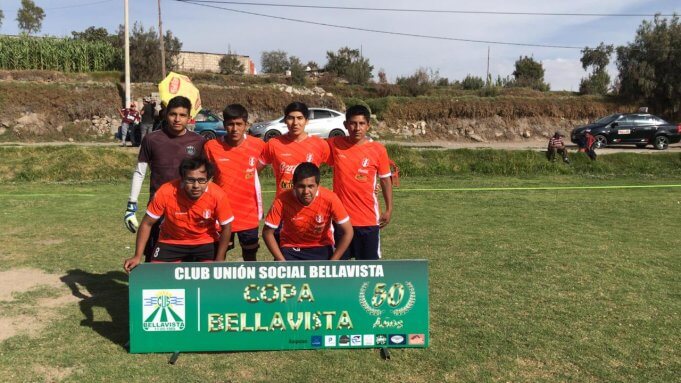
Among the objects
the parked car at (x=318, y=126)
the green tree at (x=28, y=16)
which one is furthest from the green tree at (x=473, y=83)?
the green tree at (x=28, y=16)

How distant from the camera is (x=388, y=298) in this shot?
4.32 meters

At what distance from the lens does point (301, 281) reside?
4.25m

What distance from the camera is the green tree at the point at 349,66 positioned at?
4272 cm

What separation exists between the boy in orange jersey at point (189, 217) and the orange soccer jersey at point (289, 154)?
720 millimetres

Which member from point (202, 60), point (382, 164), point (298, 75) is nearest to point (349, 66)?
point (298, 75)

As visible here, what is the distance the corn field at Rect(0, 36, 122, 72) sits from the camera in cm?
3462

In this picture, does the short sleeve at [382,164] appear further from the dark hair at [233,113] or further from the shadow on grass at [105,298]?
the shadow on grass at [105,298]

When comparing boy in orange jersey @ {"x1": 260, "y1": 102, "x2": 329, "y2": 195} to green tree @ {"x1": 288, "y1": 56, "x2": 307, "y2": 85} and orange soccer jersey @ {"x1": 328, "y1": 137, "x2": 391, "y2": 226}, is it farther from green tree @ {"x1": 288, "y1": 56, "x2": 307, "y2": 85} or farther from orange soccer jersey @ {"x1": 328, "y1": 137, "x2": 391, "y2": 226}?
green tree @ {"x1": 288, "y1": 56, "x2": 307, "y2": 85}

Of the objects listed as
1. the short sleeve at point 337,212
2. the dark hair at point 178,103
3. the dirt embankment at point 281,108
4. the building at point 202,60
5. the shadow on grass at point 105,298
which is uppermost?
the building at point 202,60

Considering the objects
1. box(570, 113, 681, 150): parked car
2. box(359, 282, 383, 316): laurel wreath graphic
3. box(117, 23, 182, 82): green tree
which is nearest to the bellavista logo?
box(359, 282, 383, 316): laurel wreath graphic

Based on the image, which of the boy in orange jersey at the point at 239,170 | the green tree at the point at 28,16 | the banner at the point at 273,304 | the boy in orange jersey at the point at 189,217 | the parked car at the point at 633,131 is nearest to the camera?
the banner at the point at 273,304

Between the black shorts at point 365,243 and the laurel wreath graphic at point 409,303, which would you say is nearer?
the laurel wreath graphic at point 409,303

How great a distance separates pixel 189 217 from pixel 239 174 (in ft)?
2.35

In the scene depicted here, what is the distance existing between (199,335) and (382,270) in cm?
152
